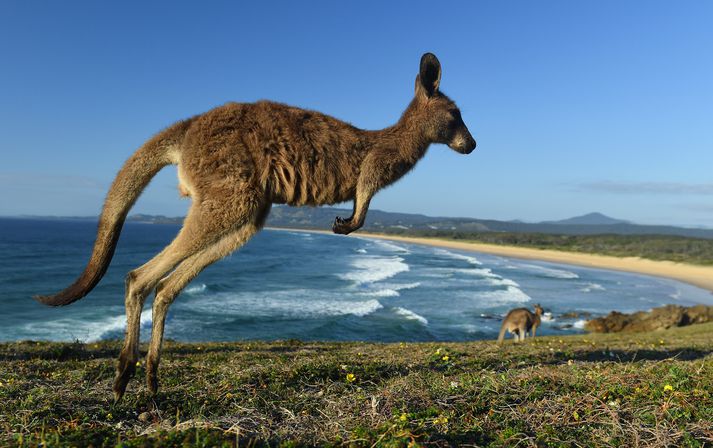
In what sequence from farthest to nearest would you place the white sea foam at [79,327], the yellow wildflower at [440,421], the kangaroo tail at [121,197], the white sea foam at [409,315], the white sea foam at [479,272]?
the white sea foam at [479,272], the white sea foam at [409,315], the white sea foam at [79,327], the kangaroo tail at [121,197], the yellow wildflower at [440,421]

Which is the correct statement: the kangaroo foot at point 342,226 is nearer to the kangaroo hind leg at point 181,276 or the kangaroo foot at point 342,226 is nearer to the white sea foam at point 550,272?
the kangaroo hind leg at point 181,276

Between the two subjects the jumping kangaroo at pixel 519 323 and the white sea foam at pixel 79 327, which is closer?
the jumping kangaroo at pixel 519 323

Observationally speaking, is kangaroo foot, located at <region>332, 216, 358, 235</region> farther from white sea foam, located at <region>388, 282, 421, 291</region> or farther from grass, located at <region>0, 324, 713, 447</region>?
white sea foam, located at <region>388, 282, 421, 291</region>

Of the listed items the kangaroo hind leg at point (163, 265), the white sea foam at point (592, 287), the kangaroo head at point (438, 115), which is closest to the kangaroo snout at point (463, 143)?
the kangaroo head at point (438, 115)

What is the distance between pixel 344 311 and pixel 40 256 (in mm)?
46858

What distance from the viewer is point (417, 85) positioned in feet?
17.9

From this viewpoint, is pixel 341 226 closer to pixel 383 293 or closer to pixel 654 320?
pixel 654 320

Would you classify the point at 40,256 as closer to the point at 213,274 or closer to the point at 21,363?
the point at 213,274

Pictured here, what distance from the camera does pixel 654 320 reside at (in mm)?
25234

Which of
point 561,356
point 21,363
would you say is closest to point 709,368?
point 561,356

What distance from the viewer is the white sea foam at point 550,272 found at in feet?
180

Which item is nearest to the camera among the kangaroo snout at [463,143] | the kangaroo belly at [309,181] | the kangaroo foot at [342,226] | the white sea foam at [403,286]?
the kangaroo belly at [309,181]

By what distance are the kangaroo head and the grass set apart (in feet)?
8.19

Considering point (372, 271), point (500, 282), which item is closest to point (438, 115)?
point (500, 282)
